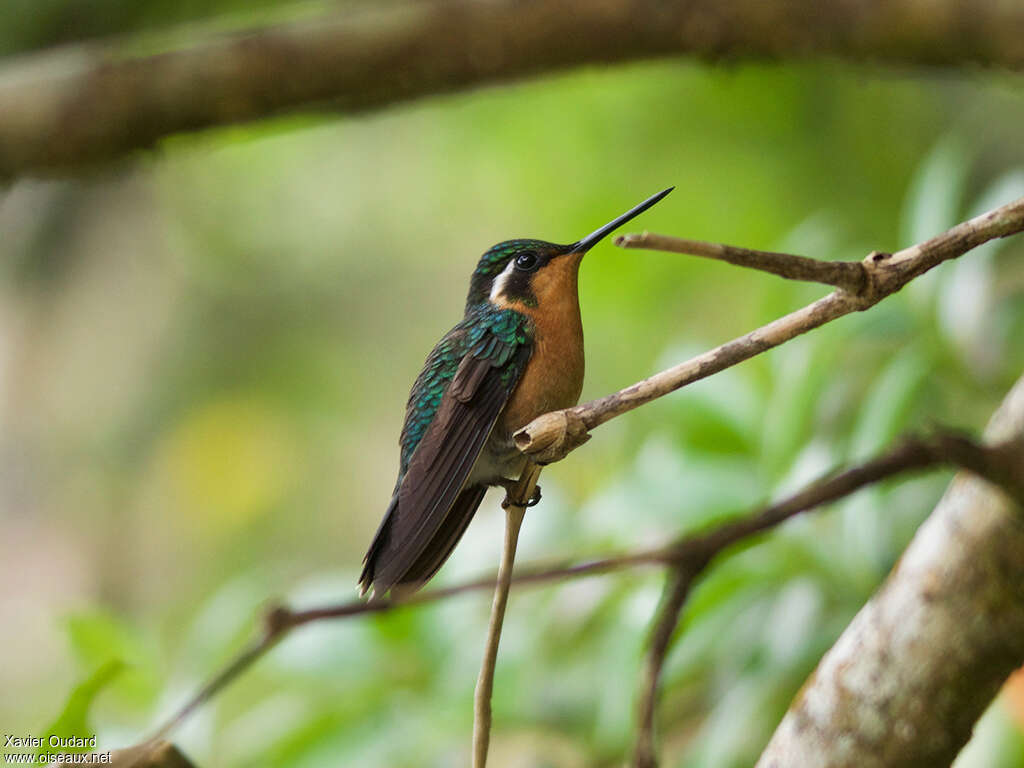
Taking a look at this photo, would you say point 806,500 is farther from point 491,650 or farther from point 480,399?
point 480,399

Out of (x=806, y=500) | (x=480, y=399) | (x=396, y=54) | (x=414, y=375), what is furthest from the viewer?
(x=414, y=375)

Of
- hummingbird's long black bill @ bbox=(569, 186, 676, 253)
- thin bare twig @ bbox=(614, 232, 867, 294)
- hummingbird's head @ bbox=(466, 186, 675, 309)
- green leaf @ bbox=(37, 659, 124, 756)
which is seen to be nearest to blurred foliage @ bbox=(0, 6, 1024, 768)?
green leaf @ bbox=(37, 659, 124, 756)

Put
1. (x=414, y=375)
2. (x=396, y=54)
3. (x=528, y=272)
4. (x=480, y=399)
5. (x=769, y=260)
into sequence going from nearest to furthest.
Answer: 1. (x=769, y=260)
2. (x=480, y=399)
3. (x=528, y=272)
4. (x=396, y=54)
5. (x=414, y=375)

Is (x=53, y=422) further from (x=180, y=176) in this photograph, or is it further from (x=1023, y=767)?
(x=1023, y=767)

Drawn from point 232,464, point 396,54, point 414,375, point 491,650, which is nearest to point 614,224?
point 491,650

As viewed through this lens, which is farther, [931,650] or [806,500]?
Result: [931,650]

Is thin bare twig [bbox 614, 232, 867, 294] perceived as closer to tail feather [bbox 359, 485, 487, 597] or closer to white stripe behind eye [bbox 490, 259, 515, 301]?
tail feather [bbox 359, 485, 487, 597]

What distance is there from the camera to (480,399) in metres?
0.82

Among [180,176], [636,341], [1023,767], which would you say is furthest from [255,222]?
[1023,767]

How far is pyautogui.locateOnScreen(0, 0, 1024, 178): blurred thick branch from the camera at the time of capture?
1.85 metres

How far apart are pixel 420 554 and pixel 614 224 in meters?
0.26

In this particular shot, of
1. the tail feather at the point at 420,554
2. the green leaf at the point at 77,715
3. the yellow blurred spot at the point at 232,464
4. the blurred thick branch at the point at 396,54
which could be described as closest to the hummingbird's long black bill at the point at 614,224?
the tail feather at the point at 420,554

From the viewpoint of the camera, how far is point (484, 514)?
2.04 metres

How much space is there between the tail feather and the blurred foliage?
191 millimetres
